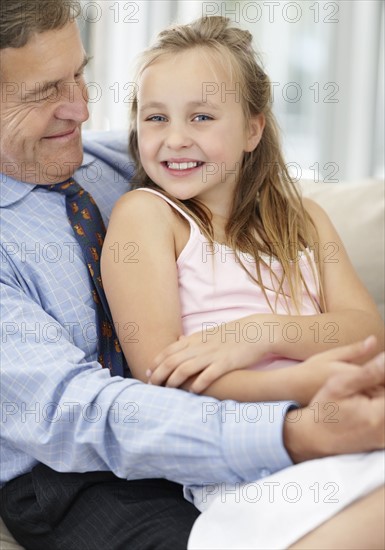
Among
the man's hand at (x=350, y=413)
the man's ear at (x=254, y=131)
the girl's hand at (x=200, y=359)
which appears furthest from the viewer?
the man's ear at (x=254, y=131)

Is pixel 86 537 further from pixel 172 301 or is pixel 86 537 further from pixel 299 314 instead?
pixel 299 314

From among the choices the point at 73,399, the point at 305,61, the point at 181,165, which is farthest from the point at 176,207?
the point at 305,61

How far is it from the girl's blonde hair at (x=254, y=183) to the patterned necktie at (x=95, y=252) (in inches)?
5.3

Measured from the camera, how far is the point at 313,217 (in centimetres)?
162

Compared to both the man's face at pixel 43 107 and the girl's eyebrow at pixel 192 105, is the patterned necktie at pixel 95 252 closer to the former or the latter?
the man's face at pixel 43 107

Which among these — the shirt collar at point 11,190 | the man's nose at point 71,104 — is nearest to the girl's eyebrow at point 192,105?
the man's nose at point 71,104

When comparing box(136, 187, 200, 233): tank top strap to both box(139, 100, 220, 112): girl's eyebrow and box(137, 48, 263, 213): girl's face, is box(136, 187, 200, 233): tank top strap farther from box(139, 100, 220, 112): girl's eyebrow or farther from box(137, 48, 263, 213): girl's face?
box(139, 100, 220, 112): girl's eyebrow

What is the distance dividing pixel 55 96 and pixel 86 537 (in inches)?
28.6

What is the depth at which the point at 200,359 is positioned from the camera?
124cm

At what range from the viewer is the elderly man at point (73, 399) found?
1.15 metres

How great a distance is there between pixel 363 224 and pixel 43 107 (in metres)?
0.74

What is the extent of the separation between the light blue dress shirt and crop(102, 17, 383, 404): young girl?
0.23 feet

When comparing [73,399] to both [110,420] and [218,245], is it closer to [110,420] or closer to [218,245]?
[110,420]

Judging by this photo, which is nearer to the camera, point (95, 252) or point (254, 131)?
point (95, 252)
